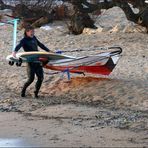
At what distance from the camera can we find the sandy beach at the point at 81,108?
7570 mm

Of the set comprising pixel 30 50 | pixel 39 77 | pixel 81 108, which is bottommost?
pixel 39 77

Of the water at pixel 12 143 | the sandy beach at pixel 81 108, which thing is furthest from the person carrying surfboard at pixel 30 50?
the water at pixel 12 143

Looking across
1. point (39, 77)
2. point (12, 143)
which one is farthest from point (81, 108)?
point (12, 143)

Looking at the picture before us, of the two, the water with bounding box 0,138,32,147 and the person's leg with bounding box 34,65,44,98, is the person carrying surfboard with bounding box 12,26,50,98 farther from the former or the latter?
the water with bounding box 0,138,32,147

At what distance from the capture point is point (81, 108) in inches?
380

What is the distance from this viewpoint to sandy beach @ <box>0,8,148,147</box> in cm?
757

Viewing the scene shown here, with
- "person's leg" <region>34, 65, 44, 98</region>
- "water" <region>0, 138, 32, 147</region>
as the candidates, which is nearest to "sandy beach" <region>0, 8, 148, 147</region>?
"water" <region>0, 138, 32, 147</region>

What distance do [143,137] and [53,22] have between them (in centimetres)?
1635

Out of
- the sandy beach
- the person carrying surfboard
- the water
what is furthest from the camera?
the person carrying surfboard

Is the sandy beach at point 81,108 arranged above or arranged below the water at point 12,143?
below

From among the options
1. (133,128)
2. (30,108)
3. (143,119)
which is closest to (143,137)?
(133,128)

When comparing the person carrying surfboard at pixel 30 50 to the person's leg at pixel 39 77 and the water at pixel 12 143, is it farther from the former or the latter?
the water at pixel 12 143

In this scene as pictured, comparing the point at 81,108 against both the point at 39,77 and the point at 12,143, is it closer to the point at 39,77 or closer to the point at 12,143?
the point at 39,77

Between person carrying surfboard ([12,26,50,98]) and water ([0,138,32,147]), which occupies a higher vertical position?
water ([0,138,32,147])
